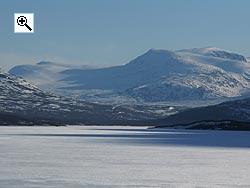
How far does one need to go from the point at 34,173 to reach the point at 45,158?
338 inches

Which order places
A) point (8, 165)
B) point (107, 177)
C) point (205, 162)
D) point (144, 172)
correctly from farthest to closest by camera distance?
point (205, 162), point (8, 165), point (144, 172), point (107, 177)

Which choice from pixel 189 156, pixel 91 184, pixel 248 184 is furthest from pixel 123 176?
pixel 189 156

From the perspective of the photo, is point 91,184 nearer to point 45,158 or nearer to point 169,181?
point 169,181

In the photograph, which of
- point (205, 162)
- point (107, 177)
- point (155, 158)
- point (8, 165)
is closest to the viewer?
point (107, 177)

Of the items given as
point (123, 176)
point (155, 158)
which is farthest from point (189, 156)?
point (123, 176)

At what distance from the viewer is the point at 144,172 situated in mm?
32062

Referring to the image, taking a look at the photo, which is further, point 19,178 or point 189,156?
point 189,156

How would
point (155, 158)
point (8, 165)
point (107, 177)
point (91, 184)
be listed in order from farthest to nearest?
1. point (155, 158)
2. point (8, 165)
3. point (107, 177)
4. point (91, 184)

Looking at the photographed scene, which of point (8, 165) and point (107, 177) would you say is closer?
point (107, 177)

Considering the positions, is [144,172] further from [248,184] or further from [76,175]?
[248,184]

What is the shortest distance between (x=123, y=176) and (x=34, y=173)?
4296 millimetres

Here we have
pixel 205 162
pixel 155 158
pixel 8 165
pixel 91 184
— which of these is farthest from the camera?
pixel 155 158

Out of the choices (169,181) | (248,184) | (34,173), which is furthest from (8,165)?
(248,184)

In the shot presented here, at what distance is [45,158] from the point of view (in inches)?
1549
